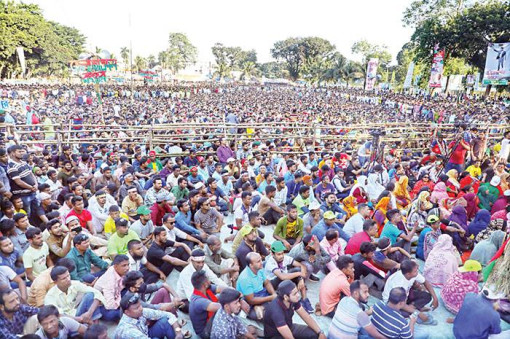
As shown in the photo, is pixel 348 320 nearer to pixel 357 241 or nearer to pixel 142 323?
pixel 357 241

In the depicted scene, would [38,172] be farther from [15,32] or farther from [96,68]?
[15,32]

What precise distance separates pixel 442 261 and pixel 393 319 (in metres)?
1.74

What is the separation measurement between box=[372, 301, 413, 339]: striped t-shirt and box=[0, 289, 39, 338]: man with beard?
2.95 metres

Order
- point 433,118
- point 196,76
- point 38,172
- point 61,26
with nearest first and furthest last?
point 38,172 < point 433,118 < point 61,26 < point 196,76

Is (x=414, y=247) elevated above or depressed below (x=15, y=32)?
below

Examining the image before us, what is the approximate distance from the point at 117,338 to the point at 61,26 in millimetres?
68949

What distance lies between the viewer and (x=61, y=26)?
60.2 meters

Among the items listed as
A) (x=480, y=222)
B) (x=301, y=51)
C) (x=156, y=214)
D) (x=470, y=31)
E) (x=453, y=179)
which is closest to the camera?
(x=480, y=222)

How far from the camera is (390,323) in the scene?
130 inches

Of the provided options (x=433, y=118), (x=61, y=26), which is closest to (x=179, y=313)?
(x=433, y=118)

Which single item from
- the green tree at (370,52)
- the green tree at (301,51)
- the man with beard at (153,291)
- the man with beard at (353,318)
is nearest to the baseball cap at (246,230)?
the man with beard at (153,291)

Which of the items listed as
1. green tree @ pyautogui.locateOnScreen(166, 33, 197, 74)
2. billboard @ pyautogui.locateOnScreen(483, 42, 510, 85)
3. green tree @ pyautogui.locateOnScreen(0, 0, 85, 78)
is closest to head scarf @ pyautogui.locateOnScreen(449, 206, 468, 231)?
billboard @ pyautogui.locateOnScreen(483, 42, 510, 85)

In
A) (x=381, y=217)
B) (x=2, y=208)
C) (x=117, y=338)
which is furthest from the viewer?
(x=381, y=217)

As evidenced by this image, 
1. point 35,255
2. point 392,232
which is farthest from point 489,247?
point 35,255
